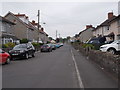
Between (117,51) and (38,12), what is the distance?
91.1ft

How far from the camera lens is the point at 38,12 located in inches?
1666

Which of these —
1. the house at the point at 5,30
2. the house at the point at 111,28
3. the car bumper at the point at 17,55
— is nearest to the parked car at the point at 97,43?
the house at the point at 111,28

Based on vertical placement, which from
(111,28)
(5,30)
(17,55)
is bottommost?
(17,55)

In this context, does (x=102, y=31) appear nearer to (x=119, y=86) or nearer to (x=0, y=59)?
(x=0, y=59)

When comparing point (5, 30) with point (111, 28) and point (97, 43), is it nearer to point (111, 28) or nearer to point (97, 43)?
point (97, 43)

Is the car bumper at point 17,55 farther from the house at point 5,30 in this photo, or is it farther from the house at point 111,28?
the house at point 111,28

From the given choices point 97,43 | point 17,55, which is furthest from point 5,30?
point 17,55

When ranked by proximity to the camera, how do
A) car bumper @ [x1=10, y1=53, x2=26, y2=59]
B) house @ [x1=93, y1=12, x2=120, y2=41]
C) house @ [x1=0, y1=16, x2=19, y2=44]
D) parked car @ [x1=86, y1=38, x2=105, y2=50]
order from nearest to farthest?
car bumper @ [x1=10, y1=53, x2=26, y2=59]
parked car @ [x1=86, y1=38, x2=105, y2=50]
house @ [x1=93, y1=12, x2=120, y2=41]
house @ [x1=0, y1=16, x2=19, y2=44]

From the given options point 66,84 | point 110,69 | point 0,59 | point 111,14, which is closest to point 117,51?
point 110,69

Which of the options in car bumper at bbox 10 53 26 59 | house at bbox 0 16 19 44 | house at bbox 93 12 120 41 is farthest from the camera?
house at bbox 0 16 19 44

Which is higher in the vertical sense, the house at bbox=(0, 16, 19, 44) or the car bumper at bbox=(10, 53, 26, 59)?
the house at bbox=(0, 16, 19, 44)

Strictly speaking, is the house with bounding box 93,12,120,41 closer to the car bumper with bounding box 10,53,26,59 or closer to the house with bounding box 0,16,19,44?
the car bumper with bounding box 10,53,26,59

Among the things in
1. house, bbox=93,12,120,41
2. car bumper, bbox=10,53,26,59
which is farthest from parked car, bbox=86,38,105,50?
car bumper, bbox=10,53,26,59

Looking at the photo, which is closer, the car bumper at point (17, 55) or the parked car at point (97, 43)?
the car bumper at point (17, 55)
